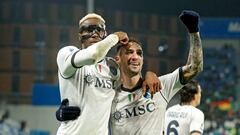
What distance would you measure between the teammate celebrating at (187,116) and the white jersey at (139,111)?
1219 millimetres

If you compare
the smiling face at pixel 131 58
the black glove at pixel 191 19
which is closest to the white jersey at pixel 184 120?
the smiling face at pixel 131 58

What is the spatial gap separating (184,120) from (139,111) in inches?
56.8

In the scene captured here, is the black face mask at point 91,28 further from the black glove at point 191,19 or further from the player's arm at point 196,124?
the player's arm at point 196,124

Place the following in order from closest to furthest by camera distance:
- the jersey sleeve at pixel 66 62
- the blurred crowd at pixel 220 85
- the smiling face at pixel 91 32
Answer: the jersey sleeve at pixel 66 62 → the smiling face at pixel 91 32 → the blurred crowd at pixel 220 85

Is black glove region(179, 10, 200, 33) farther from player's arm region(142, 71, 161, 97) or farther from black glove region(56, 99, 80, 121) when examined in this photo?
black glove region(56, 99, 80, 121)

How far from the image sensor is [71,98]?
3.55 metres

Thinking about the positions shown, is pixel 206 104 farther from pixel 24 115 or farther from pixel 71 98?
pixel 71 98

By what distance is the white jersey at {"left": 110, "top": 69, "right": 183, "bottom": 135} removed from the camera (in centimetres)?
381

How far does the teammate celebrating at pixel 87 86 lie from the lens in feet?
11.4

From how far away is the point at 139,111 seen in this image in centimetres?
383

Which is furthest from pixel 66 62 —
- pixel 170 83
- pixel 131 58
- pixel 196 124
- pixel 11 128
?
pixel 11 128

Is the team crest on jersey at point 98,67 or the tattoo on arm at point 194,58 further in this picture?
the tattoo on arm at point 194,58

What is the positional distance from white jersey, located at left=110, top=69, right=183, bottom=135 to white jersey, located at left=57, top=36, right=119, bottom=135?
0.26 m

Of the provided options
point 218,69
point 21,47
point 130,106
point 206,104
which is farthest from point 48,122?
point 21,47
